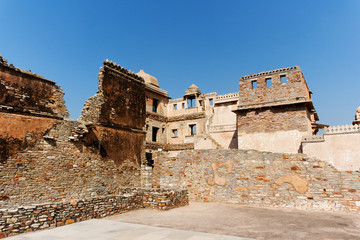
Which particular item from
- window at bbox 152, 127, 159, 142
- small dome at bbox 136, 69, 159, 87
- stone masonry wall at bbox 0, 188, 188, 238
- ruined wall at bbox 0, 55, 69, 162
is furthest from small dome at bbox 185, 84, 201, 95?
ruined wall at bbox 0, 55, 69, 162

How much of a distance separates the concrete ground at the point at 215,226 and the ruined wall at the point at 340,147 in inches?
217

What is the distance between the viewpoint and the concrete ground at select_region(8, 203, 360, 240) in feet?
19.9

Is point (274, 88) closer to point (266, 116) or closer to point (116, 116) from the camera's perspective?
point (266, 116)

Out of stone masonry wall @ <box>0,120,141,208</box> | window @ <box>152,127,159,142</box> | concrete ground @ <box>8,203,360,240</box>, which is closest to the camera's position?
concrete ground @ <box>8,203,360,240</box>

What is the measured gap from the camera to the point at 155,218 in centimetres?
852

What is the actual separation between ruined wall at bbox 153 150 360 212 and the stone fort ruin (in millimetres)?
40

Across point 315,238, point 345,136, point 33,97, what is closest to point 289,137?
point 345,136

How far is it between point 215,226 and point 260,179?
15.1 ft

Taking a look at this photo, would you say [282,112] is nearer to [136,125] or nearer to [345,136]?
Answer: [345,136]

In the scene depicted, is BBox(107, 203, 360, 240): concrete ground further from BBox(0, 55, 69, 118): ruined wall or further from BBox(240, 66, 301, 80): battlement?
BBox(240, 66, 301, 80): battlement

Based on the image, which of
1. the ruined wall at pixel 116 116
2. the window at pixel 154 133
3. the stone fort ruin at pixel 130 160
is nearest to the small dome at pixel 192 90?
the window at pixel 154 133

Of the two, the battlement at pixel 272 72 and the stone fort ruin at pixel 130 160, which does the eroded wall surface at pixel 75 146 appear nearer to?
the stone fort ruin at pixel 130 160

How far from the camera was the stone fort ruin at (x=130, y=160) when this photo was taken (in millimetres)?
9031

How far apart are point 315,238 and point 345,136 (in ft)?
32.7
